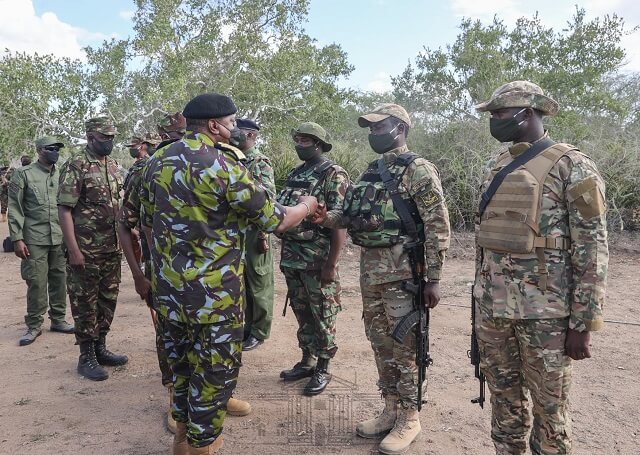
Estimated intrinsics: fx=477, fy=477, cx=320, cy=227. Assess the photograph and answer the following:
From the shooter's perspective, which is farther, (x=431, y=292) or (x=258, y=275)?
(x=258, y=275)

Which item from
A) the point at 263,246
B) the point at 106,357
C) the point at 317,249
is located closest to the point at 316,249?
the point at 317,249

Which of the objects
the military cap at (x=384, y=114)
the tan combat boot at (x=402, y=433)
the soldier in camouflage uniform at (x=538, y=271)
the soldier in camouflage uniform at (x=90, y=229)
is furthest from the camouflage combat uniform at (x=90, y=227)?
→ the soldier in camouflage uniform at (x=538, y=271)

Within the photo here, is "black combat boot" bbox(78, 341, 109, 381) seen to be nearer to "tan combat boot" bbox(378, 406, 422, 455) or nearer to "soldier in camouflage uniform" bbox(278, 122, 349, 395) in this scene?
"soldier in camouflage uniform" bbox(278, 122, 349, 395)

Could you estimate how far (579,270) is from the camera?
7.03 feet

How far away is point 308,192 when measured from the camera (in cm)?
376

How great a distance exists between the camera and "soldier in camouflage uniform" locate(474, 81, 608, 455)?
2.12m

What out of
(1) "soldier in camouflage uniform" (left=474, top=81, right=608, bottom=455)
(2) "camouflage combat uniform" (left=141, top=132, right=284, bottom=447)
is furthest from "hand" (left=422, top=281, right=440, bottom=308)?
(2) "camouflage combat uniform" (left=141, top=132, right=284, bottom=447)

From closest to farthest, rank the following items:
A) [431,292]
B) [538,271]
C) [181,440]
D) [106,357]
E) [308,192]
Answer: [538,271] → [181,440] → [431,292] → [308,192] → [106,357]

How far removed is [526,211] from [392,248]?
92cm

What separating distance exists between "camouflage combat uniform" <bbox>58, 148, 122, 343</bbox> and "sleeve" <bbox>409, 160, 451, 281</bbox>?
2714 mm

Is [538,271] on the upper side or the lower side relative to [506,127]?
lower

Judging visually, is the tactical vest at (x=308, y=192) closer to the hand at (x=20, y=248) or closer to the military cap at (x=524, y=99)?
the military cap at (x=524, y=99)

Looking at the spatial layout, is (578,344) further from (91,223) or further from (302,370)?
(91,223)

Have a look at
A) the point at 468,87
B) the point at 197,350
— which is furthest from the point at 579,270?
the point at 468,87
